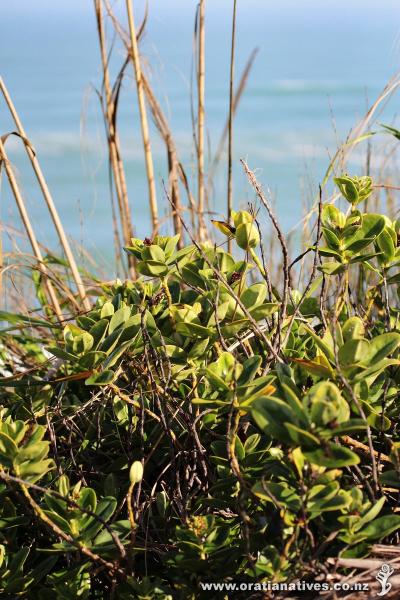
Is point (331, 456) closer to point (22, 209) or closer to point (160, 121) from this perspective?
point (22, 209)

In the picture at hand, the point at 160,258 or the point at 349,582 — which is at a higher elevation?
the point at 160,258

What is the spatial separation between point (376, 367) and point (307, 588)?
0.66ft

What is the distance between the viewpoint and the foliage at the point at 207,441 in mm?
666

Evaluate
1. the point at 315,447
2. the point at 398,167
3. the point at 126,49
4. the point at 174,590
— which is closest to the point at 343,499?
the point at 315,447

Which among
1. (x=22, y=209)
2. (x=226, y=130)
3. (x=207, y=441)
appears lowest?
(x=207, y=441)

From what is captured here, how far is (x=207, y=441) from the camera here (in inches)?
34.5

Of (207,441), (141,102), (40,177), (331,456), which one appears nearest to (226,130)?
(141,102)

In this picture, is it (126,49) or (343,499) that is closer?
(343,499)

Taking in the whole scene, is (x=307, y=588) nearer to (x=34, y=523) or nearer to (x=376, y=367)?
(x=376, y=367)

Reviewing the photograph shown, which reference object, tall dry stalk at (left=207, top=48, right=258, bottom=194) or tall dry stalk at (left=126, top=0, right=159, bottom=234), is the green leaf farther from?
tall dry stalk at (left=207, top=48, right=258, bottom=194)

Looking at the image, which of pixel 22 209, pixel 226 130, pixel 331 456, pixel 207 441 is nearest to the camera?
pixel 331 456

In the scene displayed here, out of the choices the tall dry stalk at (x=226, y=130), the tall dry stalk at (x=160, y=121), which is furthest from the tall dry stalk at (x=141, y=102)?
the tall dry stalk at (x=226, y=130)

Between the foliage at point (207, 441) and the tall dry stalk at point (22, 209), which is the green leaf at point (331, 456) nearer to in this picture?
the foliage at point (207, 441)

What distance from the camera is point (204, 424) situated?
85 centimetres
